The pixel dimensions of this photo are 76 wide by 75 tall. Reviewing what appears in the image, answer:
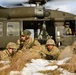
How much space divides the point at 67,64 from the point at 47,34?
7246 millimetres

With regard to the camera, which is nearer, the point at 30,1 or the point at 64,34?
the point at 64,34

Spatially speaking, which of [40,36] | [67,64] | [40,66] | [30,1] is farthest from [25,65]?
[30,1]

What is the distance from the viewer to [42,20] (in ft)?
42.2

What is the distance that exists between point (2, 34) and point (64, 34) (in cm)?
240

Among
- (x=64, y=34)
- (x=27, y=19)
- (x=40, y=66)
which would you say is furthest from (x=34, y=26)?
(x=40, y=66)

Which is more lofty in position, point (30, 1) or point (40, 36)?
point (30, 1)

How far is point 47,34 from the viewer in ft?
41.9

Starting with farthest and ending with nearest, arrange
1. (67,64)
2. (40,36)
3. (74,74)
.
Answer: (40,36) → (67,64) → (74,74)

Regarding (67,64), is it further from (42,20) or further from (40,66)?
(42,20)

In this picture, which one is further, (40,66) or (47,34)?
(47,34)

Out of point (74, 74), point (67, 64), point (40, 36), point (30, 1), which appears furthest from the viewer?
point (30, 1)

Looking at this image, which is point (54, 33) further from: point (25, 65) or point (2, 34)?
point (25, 65)

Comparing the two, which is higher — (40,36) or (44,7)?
(44,7)

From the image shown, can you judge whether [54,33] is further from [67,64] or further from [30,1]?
[67,64]
